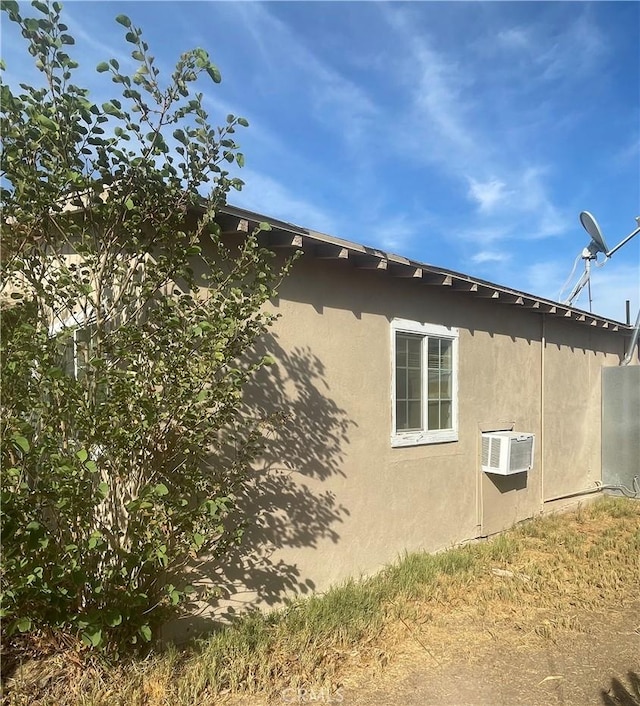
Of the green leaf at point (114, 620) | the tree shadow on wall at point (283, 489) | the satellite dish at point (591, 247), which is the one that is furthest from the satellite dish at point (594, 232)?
the green leaf at point (114, 620)

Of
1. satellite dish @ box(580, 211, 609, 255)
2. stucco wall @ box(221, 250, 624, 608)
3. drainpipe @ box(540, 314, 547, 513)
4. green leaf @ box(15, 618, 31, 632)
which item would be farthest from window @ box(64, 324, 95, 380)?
satellite dish @ box(580, 211, 609, 255)

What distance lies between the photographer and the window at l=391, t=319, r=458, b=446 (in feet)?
19.1

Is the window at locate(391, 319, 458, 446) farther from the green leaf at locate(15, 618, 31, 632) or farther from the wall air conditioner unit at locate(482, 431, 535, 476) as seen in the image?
the green leaf at locate(15, 618, 31, 632)

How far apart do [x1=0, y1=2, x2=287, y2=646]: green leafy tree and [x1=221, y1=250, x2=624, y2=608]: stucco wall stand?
1.22m

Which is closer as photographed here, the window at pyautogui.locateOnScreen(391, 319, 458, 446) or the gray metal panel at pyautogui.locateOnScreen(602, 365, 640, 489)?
the window at pyautogui.locateOnScreen(391, 319, 458, 446)

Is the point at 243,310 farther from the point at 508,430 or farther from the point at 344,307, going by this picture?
the point at 508,430

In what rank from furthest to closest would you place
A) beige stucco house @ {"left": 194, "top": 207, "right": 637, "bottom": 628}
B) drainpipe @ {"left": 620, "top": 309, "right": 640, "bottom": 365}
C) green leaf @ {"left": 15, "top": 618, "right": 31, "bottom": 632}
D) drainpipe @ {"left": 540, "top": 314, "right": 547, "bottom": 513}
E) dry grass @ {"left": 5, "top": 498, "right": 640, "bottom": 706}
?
drainpipe @ {"left": 620, "top": 309, "right": 640, "bottom": 365}
drainpipe @ {"left": 540, "top": 314, "right": 547, "bottom": 513}
beige stucco house @ {"left": 194, "top": 207, "right": 637, "bottom": 628}
dry grass @ {"left": 5, "top": 498, "right": 640, "bottom": 706}
green leaf @ {"left": 15, "top": 618, "right": 31, "bottom": 632}

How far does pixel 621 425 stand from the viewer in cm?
995

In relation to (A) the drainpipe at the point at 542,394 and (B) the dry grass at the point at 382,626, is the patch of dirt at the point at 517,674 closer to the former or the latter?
(B) the dry grass at the point at 382,626

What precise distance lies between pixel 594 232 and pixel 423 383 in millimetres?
5967

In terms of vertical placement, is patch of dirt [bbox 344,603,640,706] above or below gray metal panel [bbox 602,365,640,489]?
below

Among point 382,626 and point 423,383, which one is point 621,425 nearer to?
point 423,383

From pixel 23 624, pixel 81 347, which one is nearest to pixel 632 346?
pixel 81 347

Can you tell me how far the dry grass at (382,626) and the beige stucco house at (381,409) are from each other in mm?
410
